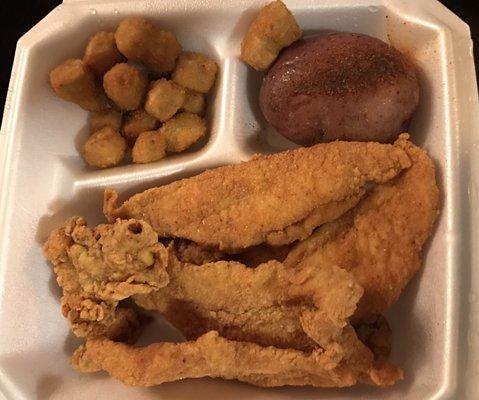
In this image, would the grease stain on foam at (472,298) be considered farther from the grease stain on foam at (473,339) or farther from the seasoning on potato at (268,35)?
the seasoning on potato at (268,35)

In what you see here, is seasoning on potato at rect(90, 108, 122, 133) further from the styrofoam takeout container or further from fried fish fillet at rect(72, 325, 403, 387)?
fried fish fillet at rect(72, 325, 403, 387)

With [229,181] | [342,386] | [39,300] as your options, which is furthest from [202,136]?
[342,386]

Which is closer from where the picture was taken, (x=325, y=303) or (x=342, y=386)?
(x=325, y=303)

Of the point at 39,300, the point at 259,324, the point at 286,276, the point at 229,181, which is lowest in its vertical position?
the point at 39,300

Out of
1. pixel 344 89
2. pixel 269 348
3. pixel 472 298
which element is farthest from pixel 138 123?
pixel 472 298

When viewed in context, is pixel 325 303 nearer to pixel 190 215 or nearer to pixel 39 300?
pixel 190 215

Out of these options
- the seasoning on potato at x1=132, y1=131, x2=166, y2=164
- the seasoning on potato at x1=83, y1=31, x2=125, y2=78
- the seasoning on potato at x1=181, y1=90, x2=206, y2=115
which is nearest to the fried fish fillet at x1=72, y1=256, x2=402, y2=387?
the seasoning on potato at x1=132, y1=131, x2=166, y2=164
